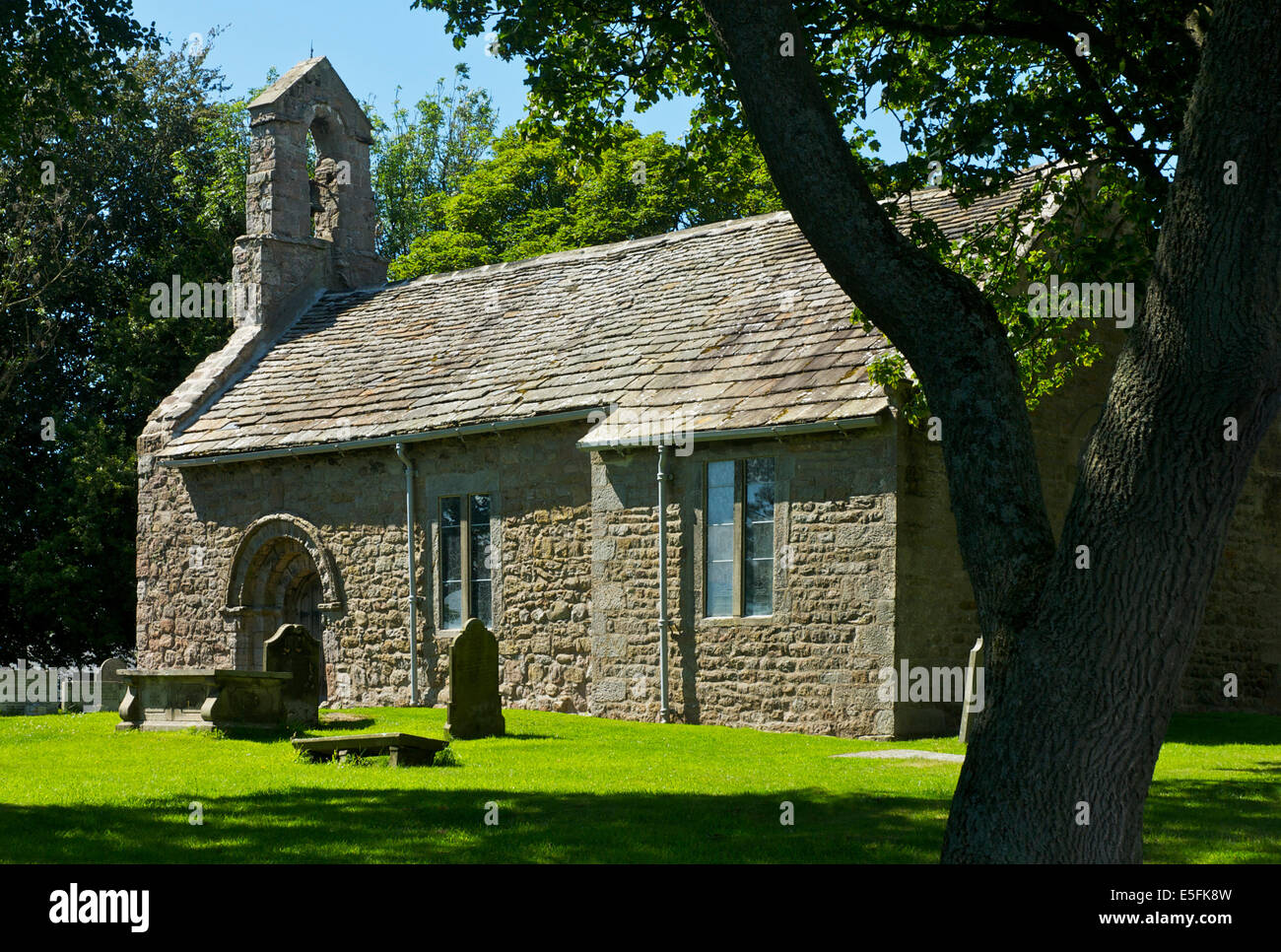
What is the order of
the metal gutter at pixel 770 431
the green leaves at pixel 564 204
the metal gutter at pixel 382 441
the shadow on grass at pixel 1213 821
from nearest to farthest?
1. the shadow on grass at pixel 1213 821
2. the metal gutter at pixel 770 431
3. the metal gutter at pixel 382 441
4. the green leaves at pixel 564 204

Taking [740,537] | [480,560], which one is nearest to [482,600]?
[480,560]

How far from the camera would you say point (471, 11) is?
12094 millimetres

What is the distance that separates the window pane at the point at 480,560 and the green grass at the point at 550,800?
4127 mm

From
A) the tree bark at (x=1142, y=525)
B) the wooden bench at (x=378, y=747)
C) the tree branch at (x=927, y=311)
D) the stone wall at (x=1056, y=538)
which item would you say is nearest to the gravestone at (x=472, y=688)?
the wooden bench at (x=378, y=747)

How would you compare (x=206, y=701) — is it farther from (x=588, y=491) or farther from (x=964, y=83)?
(x=964, y=83)

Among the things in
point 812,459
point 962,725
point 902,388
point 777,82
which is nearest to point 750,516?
point 812,459

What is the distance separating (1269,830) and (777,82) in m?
5.80

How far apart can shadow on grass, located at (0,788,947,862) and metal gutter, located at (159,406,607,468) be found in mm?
8249

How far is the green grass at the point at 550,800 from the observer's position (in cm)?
872

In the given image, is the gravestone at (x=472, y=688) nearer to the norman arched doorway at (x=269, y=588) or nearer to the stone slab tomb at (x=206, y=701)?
the stone slab tomb at (x=206, y=701)

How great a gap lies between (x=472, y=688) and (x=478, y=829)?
5816 millimetres

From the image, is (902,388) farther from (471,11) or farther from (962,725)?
(471,11)

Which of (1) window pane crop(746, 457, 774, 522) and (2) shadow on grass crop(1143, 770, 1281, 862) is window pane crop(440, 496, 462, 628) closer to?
(1) window pane crop(746, 457, 774, 522)

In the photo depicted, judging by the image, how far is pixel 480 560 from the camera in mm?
20141
